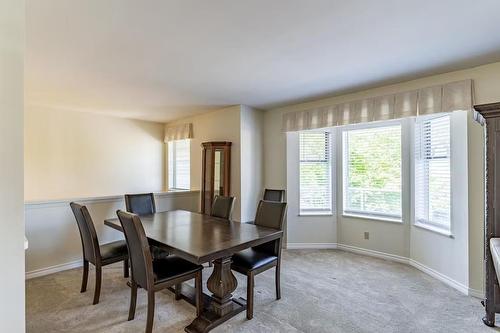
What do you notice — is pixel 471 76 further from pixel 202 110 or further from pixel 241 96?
pixel 202 110

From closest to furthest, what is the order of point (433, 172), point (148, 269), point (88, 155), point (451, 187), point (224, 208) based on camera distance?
1. point (148, 269)
2. point (451, 187)
3. point (433, 172)
4. point (224, 208)
5. point (88, 155)

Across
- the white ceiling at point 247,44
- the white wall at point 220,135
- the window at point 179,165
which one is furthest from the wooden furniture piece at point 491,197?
the window at point 179,165

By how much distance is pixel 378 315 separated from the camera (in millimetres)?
2426

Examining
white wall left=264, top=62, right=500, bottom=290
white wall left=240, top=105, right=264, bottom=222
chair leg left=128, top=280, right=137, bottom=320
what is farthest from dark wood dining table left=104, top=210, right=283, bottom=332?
white wall left=264, top=62, right=500, bottom=290

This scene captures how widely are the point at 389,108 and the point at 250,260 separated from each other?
2644mm

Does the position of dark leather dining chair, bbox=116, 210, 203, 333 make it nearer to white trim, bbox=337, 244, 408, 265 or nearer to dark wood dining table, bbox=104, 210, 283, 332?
dark wood dining table, bbox=104, 210, 283, 332

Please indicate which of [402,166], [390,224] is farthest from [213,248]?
[402,166]

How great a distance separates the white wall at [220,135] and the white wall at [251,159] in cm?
9

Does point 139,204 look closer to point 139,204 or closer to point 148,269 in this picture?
point 139,204

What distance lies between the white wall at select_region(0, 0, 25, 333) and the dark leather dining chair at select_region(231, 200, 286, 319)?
5.24ft

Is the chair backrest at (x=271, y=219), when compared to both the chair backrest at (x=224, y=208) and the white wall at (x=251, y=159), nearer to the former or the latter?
the chair backrest at (x=224, y=208)

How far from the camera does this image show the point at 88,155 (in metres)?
5.11

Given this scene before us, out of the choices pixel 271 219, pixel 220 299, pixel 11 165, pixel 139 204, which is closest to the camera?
pixel 11 165

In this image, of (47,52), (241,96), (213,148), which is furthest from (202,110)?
(47,52)
